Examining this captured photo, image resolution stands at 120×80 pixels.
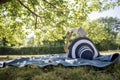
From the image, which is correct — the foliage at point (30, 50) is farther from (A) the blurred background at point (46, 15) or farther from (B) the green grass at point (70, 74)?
(B) the green grass at point (70, 74)

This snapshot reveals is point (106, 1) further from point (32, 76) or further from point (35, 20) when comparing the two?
point (32, 76)

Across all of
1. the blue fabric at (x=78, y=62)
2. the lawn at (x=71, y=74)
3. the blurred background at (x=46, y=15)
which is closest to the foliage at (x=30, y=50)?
the blurred background at (x=46, y=15)

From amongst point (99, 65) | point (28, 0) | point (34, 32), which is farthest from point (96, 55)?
point (34, 32)

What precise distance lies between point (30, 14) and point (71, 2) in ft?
7.49

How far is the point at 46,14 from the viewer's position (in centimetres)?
1069

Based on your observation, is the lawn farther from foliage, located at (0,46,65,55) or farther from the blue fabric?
foliage, located at (0,46,65,55)

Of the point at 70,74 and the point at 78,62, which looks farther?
the point at 78,62

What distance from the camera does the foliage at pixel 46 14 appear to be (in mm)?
10164

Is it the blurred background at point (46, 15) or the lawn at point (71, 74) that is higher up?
the blurred background at point (46, 15)

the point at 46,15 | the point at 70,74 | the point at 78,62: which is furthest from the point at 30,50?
the point at 70,74

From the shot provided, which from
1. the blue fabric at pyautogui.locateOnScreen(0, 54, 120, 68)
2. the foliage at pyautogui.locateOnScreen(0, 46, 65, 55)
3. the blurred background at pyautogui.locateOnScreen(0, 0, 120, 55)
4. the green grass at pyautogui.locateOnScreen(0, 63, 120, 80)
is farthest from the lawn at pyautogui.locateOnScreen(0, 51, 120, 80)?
the foliage at pyautogui.locateOnScreen(0, 46, 65, 55)

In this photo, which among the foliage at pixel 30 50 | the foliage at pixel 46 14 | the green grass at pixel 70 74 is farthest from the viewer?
the foliage at pixel 30 50

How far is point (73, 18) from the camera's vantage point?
1057 centimetres

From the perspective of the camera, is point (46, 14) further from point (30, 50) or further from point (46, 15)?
point (30, 50)
